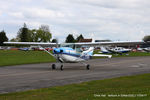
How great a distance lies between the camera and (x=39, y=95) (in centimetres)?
A: 962

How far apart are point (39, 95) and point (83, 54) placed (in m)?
14.3

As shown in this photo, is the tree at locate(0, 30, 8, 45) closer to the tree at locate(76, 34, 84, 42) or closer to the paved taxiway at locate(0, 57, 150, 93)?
the tree at locate(76, 34, 84, 42)

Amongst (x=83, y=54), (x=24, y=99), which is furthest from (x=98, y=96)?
(x=83, y=54)

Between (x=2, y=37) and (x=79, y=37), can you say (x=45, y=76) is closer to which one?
(x=2, y=37)

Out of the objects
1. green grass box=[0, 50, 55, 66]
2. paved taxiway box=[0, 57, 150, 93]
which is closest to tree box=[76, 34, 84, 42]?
green grass box=[0, 50, 55, 66]

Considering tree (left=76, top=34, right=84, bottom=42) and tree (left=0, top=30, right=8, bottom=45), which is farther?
tree (left=76, top=34, right=84, bottom=42)

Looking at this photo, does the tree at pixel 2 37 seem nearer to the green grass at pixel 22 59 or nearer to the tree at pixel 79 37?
the tree at pixel 79 37

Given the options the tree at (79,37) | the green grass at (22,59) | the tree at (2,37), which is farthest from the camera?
the tree at (79,37)

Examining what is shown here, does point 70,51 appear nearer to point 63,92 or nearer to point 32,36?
point 63,92

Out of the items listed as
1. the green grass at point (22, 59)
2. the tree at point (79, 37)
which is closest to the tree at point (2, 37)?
the tree at point (79, 37)

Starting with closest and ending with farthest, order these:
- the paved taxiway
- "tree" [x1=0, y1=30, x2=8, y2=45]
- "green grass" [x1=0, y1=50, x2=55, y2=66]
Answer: the paved taxiway < "green grass" [x1=0, y1=50, x2=55, y2=66] < "tree" [x1=0, y1=30, x2=8, y2=45]

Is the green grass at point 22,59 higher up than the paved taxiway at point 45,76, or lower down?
higher up

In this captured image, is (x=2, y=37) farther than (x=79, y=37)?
No

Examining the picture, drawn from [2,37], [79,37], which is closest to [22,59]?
[2,37]
